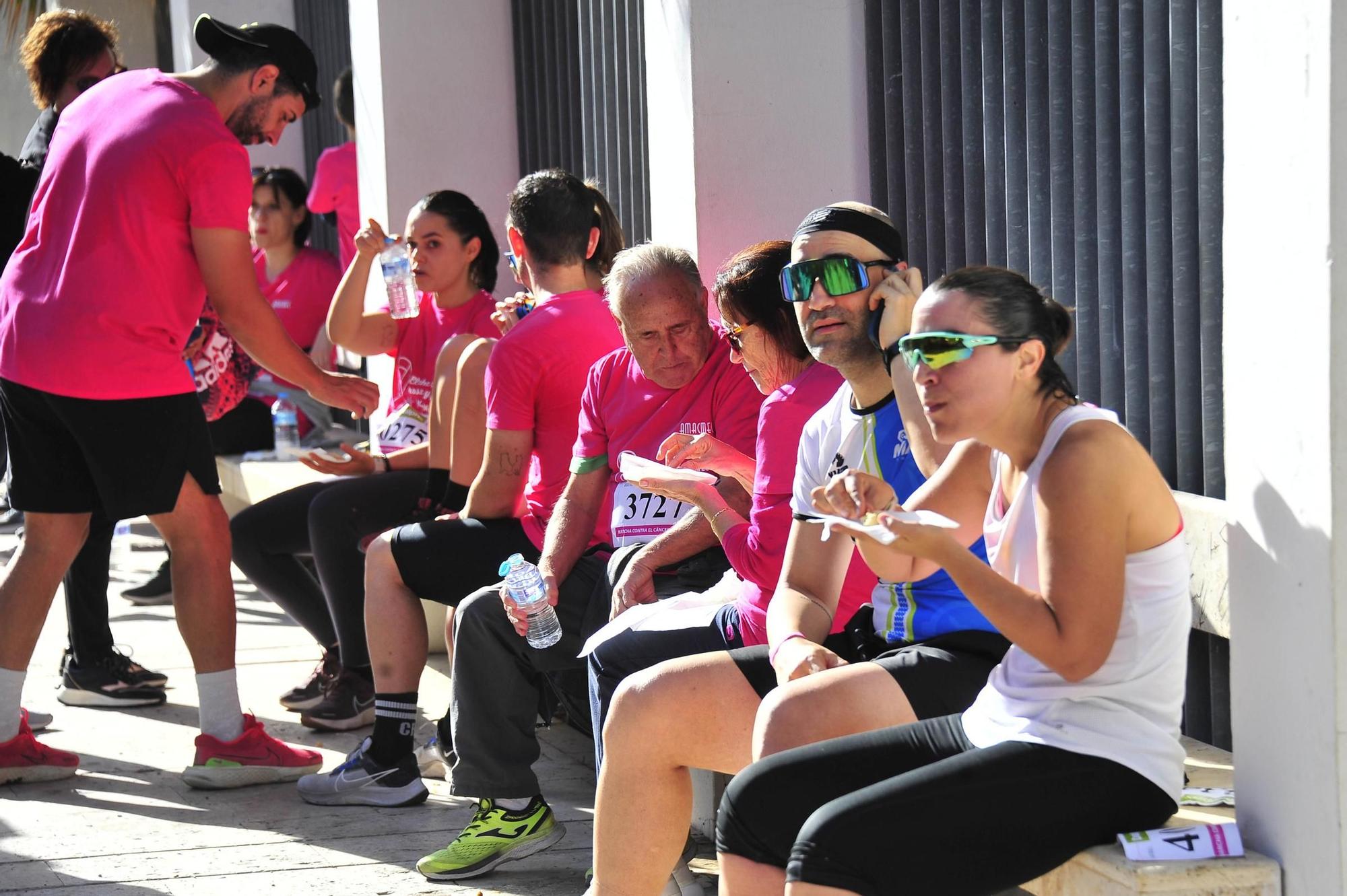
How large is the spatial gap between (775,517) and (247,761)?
192 centimetres

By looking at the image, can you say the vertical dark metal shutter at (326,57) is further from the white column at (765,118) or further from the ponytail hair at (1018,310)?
the ponytail hair at (1018,310)

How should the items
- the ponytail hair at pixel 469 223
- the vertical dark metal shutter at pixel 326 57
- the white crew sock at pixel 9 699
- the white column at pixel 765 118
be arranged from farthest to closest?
the vertical dark metal shutter at pixel 326 57
the ponytail hair at pixel 469 223
the white column at pixel 765 118
the white crew sock at pixel 9 699

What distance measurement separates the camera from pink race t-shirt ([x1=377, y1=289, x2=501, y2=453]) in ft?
17.3

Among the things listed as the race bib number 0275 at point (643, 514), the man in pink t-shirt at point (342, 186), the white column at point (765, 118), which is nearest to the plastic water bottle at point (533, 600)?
the race bib number 0275 at point (643, 514)

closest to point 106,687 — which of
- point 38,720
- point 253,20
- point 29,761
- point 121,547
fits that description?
point 38,720

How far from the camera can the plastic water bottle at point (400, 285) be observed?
5375 mm

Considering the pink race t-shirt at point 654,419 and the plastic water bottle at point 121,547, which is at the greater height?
the pink race t-shirt at point 654,419

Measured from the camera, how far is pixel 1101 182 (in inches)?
144

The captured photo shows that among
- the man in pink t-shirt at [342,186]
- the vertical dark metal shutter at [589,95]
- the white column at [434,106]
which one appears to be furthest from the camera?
the man in pink t-shirt at [342,186]

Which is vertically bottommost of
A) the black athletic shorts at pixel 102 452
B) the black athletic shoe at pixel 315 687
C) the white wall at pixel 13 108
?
the black athletic shoe at pixel 315 687

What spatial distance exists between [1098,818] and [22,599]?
3105 millimetres

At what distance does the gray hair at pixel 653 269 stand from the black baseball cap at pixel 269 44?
4.21ft

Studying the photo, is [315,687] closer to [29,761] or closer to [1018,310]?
[29,761]

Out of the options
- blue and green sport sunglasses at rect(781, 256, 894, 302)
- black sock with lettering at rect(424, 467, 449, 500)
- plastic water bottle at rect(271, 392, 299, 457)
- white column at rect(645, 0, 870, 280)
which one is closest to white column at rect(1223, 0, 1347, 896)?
blue and green sport sunglasses at rect(781, 256, 894, 302)
